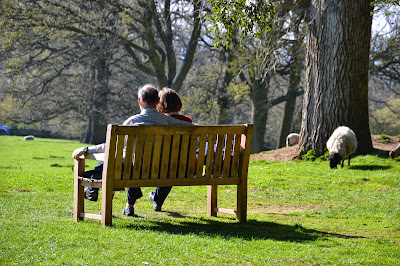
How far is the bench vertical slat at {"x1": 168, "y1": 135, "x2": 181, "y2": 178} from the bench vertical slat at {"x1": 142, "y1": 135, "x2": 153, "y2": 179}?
0.88ft

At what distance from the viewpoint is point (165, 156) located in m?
6.25

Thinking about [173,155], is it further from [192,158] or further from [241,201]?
[241,201]

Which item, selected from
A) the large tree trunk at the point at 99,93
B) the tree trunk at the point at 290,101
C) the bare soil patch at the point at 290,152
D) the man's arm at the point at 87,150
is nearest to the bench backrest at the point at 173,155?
the man's arm at the point at 87,150

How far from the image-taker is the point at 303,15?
15859 millimetres

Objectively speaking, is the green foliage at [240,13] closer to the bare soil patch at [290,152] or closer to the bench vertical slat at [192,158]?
the bench vertical slat at [192,158]

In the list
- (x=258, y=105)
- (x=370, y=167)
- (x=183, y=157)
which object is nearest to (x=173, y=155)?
(x=183, y=157)

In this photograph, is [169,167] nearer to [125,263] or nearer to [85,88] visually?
[125,263]

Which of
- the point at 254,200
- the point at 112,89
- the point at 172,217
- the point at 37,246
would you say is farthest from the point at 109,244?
the point at 112,89

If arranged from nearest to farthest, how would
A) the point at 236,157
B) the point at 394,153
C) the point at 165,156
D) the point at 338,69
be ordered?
the point at 165,156, the point at 236,157, the point at 394,153, the point at 338,69

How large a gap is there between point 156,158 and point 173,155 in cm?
21

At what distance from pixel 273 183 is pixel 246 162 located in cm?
478

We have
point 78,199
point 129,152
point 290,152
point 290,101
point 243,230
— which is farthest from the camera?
point 290,101

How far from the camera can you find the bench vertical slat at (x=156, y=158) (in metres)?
6.15

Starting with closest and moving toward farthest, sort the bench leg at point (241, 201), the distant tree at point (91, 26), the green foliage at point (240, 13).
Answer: the bench leg at point (241, 201) → the green foliage at point (240, 13) → the distant tree at point (91, 26)
